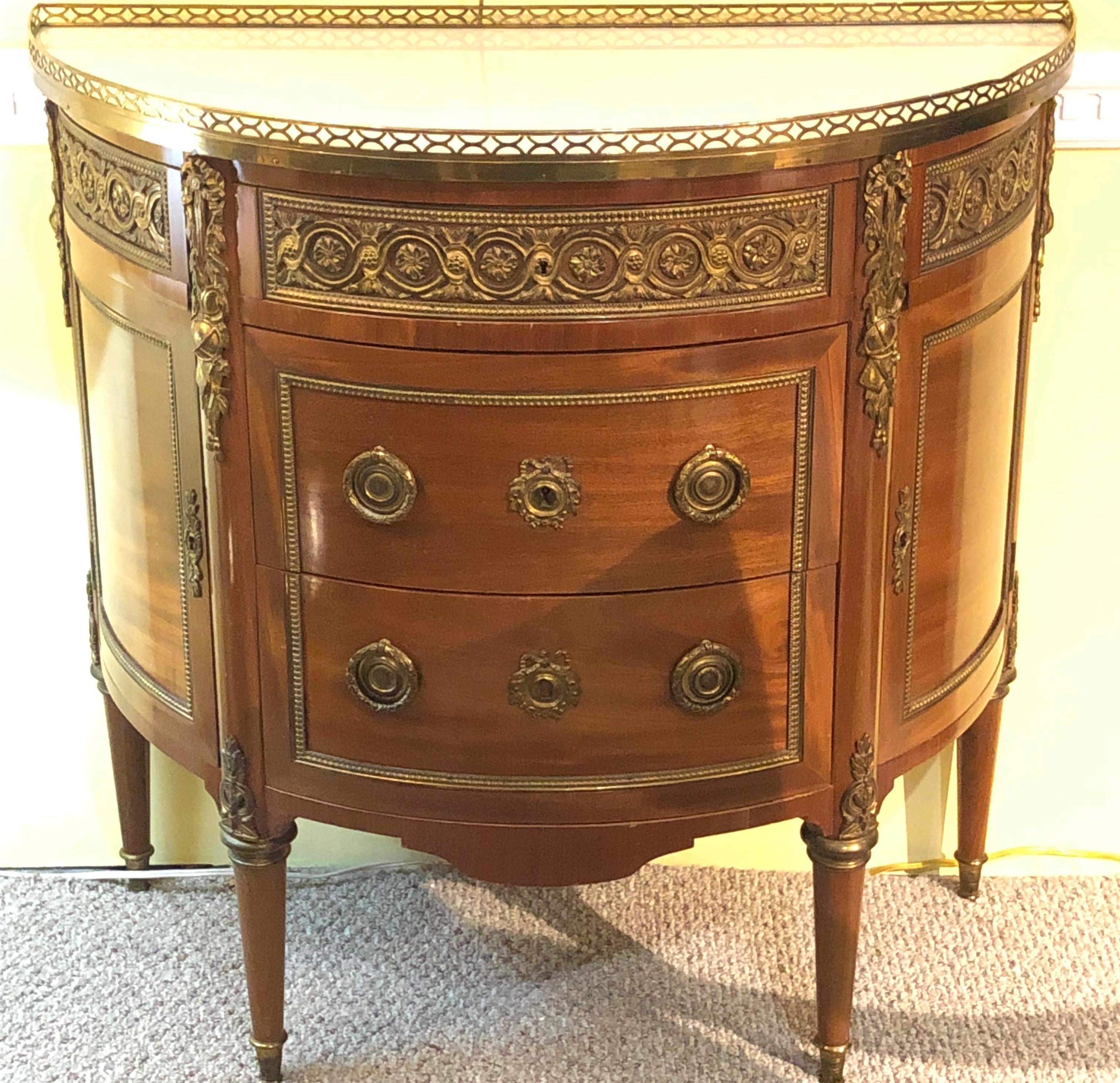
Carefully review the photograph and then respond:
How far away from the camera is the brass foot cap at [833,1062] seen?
1.46m

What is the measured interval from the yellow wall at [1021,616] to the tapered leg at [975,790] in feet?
0.19

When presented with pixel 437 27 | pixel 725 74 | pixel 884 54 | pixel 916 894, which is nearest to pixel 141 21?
pixel 437 27

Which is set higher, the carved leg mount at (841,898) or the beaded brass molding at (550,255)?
the beaded brass molding at (550,255)

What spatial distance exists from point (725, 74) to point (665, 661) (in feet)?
1.49

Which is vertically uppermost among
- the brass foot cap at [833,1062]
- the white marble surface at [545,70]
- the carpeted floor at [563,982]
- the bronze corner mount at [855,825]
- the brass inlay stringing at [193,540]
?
the white marble surface at [545,70]

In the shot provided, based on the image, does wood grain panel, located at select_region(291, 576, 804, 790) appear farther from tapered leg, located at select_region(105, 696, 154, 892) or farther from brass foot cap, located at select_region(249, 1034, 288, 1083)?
tapered leg, located at select_region(105, 696, 154, 892)

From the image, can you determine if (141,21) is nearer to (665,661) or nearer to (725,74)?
(725,74)

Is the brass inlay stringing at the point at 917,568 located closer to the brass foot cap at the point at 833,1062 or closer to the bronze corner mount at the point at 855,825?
the bronze corner mount at the point at 855,825

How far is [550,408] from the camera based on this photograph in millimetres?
1152

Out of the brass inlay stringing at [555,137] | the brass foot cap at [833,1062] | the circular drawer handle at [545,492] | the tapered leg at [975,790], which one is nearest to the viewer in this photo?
the brass inlay stringing at [555,137]

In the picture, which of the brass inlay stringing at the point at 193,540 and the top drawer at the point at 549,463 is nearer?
the top drawer at the point at 549,463

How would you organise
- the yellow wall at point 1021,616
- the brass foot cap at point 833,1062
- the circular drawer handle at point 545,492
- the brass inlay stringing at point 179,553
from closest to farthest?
the circular drawer handle at point 545,492, the brass inlay stringing at point 179,553, the brass foot cap at point 833,1062, the yellow wall at point 1021,616

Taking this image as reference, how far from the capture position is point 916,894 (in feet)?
5.82

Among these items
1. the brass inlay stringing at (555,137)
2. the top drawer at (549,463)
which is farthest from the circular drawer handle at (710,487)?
the brass inlay stringing at (555,137)
